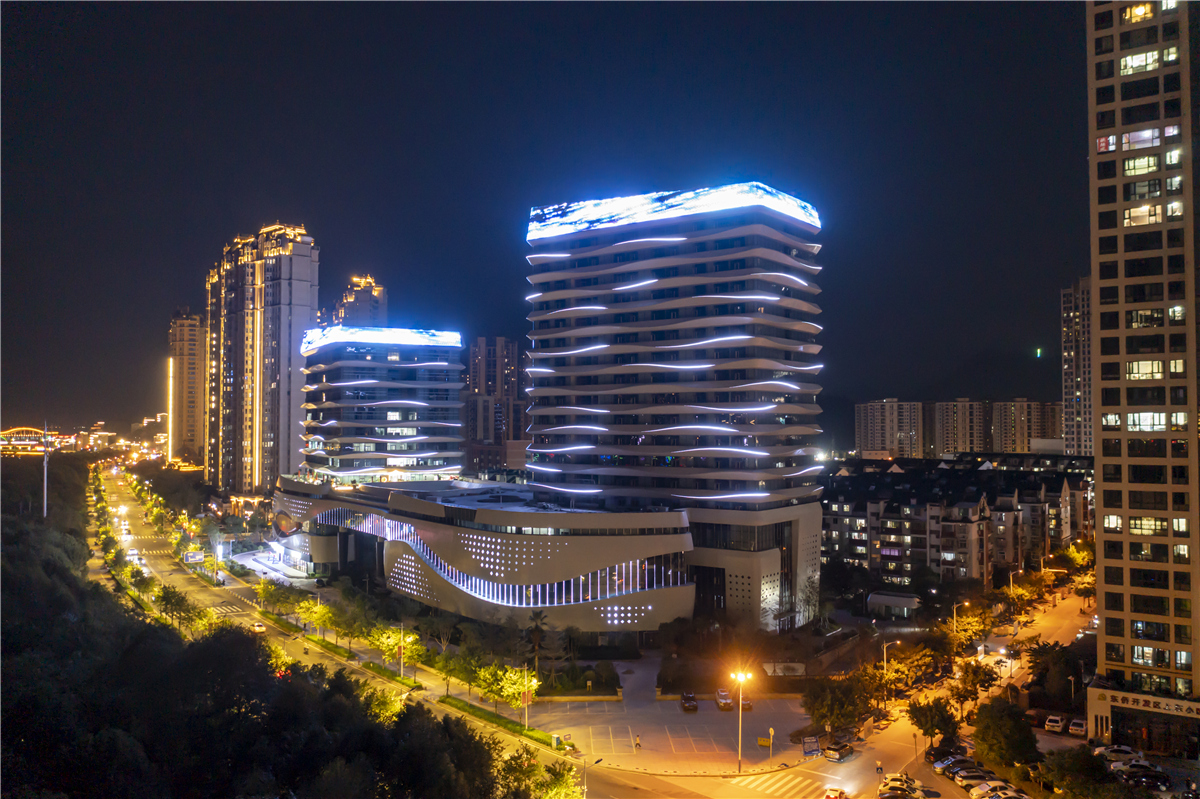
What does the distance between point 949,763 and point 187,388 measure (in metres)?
191

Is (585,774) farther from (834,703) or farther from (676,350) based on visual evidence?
(676,350)

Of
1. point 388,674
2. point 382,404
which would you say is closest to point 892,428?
point 382,404

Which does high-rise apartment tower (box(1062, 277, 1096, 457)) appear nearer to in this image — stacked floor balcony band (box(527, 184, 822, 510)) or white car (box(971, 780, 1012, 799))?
stacked floor balcony band (box(527, 184, 822, 510))

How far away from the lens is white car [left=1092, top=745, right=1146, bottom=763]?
31.8 m

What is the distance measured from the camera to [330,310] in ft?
491

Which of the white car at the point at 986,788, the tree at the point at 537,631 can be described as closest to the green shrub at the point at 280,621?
the tree at the point at 537,631

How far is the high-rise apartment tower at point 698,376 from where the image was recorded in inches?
2181

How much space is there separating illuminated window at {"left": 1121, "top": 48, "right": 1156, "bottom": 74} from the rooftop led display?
73.9m

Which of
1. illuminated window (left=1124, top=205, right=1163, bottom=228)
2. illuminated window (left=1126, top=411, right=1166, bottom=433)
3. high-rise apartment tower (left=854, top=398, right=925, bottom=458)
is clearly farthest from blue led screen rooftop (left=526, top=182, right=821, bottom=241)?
high-rise apartment tower (left=854, top=398, right=925, bottom=458)

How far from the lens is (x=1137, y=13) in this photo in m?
36.8

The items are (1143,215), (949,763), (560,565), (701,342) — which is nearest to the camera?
(949,763)

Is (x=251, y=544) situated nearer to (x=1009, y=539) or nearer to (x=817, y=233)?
(x=817, y=233)

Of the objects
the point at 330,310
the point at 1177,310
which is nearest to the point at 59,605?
the point at 1177,310

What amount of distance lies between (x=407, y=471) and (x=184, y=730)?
220 ft
